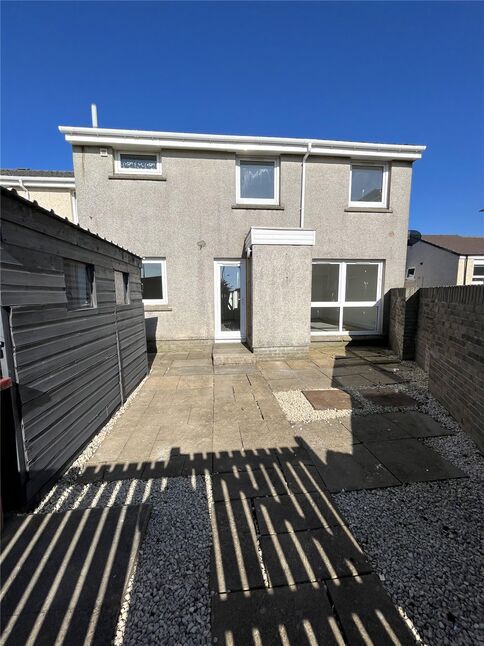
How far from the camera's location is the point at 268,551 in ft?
5.73

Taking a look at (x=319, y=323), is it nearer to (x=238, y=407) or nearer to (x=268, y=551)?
(x=238, y=407)

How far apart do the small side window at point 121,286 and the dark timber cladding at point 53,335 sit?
0.92 feet

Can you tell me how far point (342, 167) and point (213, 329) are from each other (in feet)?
18.6

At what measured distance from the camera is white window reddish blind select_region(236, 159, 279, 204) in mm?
7398

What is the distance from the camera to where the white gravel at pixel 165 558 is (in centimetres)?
134

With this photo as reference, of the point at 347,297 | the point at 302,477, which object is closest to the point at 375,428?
the point at 302,477

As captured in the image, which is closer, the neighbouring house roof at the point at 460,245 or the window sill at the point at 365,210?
the window sill at the point at 365,210

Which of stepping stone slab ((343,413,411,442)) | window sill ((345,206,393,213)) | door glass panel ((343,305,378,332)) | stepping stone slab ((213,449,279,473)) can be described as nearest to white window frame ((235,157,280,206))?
window sill ((345,206,393,213))

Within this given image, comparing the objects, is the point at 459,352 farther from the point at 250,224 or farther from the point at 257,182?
the point at 257,182

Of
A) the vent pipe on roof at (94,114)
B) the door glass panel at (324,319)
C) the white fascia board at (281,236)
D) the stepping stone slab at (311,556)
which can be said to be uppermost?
the vent pipe on roof at (94,114)

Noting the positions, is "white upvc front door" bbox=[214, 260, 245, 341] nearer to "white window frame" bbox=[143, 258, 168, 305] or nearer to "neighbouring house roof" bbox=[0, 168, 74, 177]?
"white window frame" bbox=[143, 258, 168, 305]

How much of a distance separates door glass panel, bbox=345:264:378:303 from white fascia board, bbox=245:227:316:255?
2.23m

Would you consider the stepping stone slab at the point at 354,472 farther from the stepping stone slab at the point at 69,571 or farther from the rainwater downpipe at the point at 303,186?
the rainwater downpipe at the point at 303,186

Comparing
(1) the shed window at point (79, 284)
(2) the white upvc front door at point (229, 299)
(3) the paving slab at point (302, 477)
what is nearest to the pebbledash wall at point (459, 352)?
(3) the paving slab at point (302, 477)
